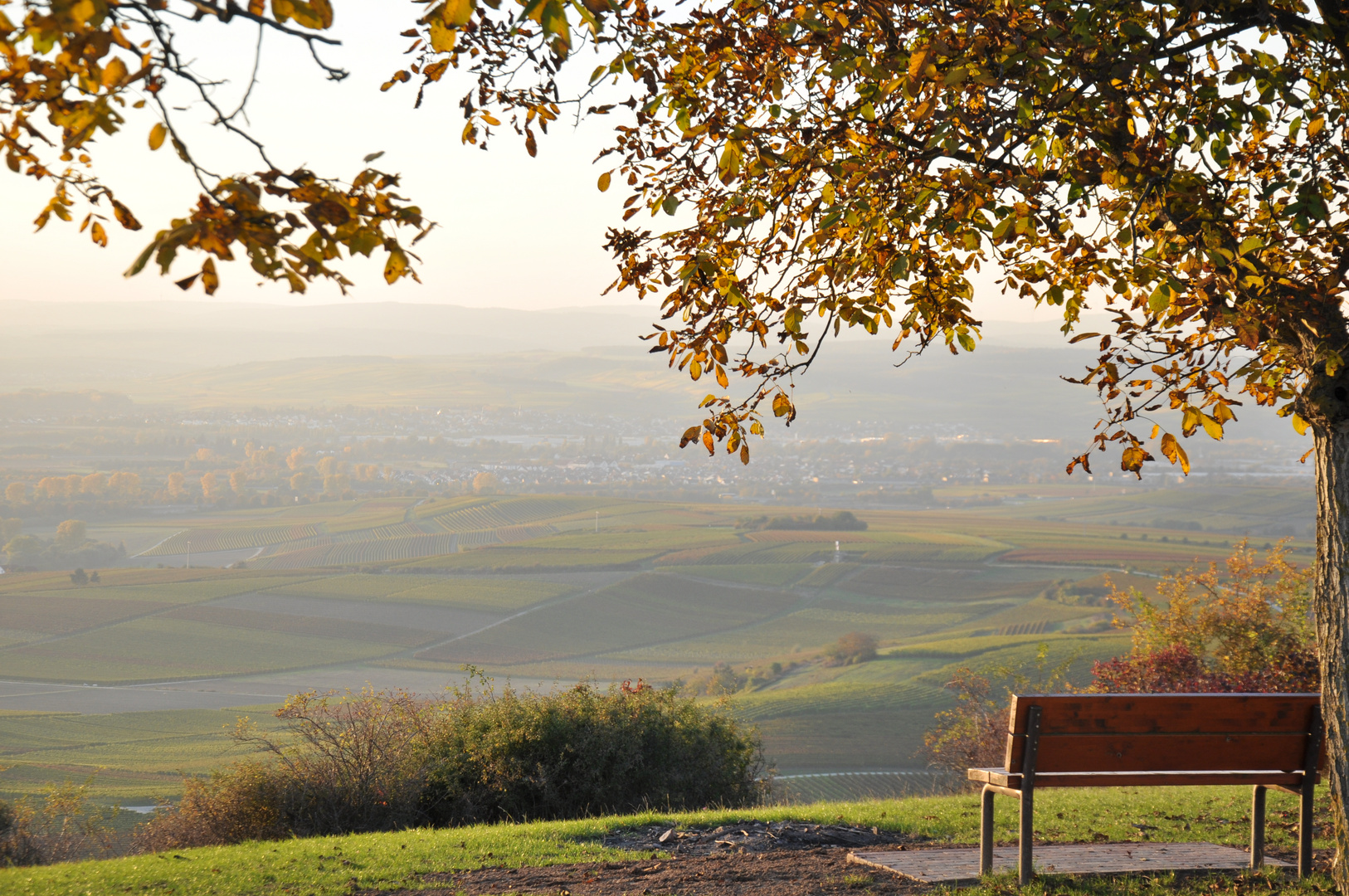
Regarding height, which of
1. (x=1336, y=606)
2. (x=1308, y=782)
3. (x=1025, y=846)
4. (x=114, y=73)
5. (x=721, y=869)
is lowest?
(x=721, y=869)

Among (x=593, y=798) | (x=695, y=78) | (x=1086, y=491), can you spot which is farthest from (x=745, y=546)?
(x=695, y=78)

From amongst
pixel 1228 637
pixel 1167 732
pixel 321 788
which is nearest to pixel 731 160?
pixel 1167 732

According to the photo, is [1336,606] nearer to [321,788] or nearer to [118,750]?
[321,788]

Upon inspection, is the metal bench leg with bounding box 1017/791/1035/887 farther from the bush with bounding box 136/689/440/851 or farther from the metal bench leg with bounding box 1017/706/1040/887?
the bush with bounding box 136/689/440/851

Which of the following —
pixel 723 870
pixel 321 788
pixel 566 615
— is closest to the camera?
pixel 723 870

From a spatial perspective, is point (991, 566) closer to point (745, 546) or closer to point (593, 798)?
point (745, 546)

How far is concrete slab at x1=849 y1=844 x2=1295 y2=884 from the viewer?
199 inches

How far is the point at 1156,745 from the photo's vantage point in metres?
5.00

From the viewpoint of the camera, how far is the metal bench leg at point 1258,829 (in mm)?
5219

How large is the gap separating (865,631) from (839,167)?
81.5 m

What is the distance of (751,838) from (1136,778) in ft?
8.03

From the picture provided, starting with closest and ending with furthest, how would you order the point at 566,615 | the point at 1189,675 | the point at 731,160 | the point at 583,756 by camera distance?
the point at 731,160 < the point at 583,756 < the point at 1189,675 < the point at 566,615

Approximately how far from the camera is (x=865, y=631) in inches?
3246

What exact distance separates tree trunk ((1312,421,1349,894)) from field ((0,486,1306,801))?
39.4 m
